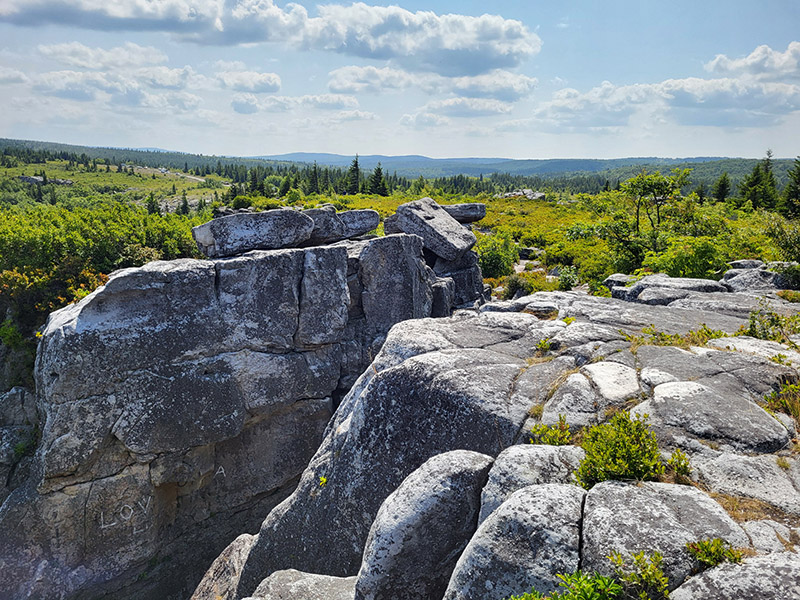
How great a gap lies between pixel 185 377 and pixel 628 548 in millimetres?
13710

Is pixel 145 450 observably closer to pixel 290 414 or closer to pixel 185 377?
pixel 185 377

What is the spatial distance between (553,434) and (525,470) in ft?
3.60

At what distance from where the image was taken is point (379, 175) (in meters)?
80.8

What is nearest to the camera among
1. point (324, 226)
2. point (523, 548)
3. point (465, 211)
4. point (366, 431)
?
point (523, 548)

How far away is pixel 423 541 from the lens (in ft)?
19.5

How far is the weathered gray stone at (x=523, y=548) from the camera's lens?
462 centimetres

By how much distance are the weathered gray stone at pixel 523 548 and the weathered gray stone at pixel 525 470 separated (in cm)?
46

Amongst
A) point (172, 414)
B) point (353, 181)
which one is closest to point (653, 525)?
point (172, 414)

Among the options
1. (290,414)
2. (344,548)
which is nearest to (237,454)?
(290,414)

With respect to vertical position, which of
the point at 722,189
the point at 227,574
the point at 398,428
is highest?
the point at 722,189

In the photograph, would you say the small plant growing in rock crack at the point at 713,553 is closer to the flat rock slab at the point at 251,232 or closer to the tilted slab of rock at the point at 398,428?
the tilted slab of rock at the point at 398,428

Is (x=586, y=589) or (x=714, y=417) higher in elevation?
(x=714, y=417)

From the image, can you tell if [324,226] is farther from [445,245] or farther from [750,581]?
[750,581]

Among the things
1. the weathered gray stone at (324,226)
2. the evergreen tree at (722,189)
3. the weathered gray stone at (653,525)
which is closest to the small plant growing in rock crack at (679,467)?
the weathered gray stone at (653,525)
